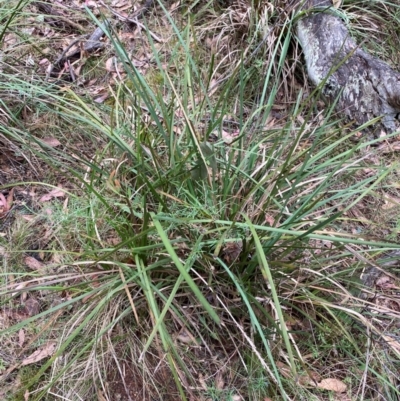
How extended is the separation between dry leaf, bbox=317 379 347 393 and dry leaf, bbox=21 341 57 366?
116 centimetres

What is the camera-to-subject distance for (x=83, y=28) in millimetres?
3156

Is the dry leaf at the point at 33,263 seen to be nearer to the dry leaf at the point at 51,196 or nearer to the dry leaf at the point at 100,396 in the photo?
the dry leaf at the point at 51,196

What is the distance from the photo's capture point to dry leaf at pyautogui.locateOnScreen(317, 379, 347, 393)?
73.1 inches

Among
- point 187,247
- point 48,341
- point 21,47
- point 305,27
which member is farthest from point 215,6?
point 48,341

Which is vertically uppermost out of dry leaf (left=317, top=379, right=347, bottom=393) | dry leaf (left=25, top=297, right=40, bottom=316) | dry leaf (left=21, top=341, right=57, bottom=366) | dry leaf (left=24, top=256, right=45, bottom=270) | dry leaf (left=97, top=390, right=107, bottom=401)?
dry leaf (left=24, top=256, right=45, bottom=270)

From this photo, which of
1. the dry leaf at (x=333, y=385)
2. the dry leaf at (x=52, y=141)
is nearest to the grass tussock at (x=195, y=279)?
the dry leaf at (x=333, y=385)

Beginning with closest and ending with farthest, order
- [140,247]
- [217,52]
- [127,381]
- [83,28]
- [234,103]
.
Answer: [140,247], [127,381], [234,103], [217,52], [83,28]

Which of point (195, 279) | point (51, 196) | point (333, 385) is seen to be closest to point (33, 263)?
point (51, 196)

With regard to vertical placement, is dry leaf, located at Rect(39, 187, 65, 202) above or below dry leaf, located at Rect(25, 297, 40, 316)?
above

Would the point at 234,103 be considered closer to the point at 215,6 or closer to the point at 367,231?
the point at 215,6

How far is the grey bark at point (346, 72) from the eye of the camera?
263 centimetres

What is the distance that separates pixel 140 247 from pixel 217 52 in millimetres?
1749

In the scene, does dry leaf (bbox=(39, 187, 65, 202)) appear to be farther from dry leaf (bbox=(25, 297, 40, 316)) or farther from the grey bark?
the grey bark

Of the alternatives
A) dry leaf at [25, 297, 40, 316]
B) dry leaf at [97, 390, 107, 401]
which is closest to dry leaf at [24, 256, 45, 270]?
dry leaf at [25, 297, 40, 316]
